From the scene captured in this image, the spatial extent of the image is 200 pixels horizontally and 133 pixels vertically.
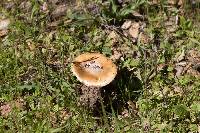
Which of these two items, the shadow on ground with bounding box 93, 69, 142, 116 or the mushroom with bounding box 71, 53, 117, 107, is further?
the shadow on ground with bounding box 93, 69, 142, 116

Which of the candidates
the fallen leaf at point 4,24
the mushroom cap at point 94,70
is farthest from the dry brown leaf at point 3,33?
the mushroom cap at point 94,70

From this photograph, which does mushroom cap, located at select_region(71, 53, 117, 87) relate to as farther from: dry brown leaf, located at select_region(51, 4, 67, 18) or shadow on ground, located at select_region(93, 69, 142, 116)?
dry brown leaf, located at select_region(51, 4, 67, 18)

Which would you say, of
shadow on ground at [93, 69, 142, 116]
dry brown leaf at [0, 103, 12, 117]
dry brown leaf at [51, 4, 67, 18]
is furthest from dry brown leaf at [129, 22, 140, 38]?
dry brown leaf at [0, 103, 12, 117]

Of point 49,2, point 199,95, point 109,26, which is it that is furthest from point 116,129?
point 49,2

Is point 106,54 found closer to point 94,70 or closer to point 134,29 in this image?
point 134,29

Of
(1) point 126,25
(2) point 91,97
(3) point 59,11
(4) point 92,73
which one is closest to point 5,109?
(2) point 91,97

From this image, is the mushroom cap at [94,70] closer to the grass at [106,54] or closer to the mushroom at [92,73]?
the mushroom at [92,73]

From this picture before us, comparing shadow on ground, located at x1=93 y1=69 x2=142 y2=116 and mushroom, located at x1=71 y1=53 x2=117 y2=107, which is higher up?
mushroom, located at x1=71 y1=53 x2=117 y2=107

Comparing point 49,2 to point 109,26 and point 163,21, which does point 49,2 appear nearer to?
point 109,26
